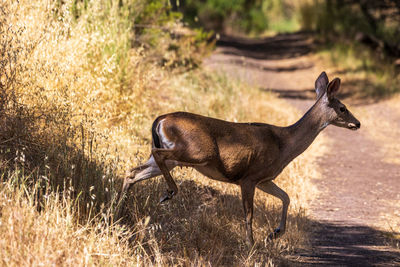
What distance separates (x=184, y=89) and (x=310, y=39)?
19.6 metres

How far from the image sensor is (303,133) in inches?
257

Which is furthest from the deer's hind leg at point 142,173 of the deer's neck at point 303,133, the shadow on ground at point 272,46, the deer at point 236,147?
the shadow on ground at point 272,46

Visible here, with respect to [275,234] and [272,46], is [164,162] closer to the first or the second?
[275,234]

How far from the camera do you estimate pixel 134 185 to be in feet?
22.0

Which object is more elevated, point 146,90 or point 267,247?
point 146,90

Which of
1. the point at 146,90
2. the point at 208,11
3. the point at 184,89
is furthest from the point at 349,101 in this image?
the point at 208,11

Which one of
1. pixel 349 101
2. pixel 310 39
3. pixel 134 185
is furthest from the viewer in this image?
pixel 310 39

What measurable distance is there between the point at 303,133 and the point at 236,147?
869 millimetres

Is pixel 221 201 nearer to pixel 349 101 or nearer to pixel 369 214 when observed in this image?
pixel 369 214

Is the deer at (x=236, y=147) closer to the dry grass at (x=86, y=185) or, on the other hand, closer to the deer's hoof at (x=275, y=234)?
the deer's hoof at (x=275, y=234)

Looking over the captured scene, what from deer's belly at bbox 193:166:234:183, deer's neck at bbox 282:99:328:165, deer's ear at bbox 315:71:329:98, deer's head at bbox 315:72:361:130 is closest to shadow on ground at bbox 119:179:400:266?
deer's belly at bbox 193:166:234:183

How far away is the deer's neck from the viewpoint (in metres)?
6.42

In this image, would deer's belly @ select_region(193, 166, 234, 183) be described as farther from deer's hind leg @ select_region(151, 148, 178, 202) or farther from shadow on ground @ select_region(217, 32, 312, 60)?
shadow on ground @ select_region(217, 32, 312, 60)

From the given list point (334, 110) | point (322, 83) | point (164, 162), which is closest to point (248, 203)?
point (164, 162)
